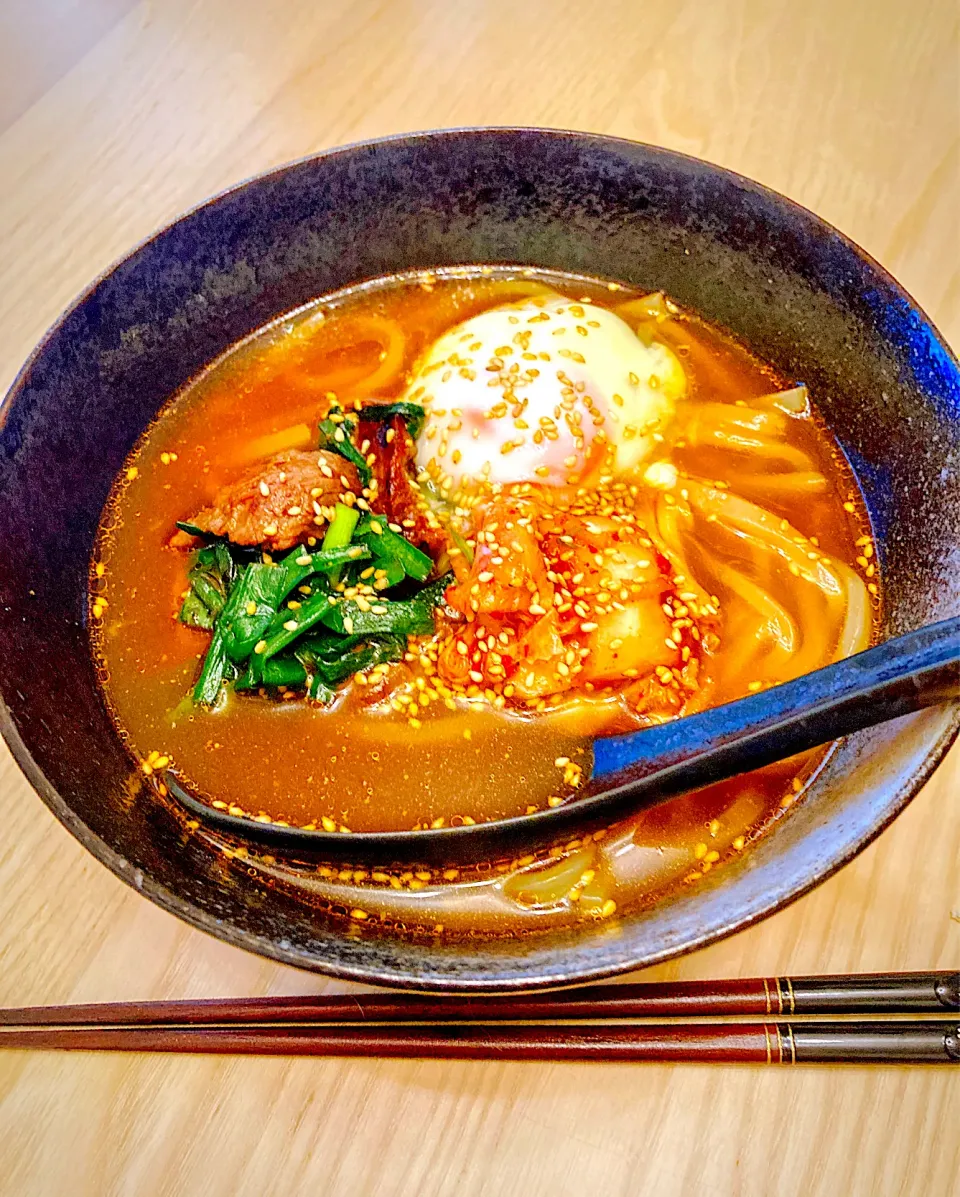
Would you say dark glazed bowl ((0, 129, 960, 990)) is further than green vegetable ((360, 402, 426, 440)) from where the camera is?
No

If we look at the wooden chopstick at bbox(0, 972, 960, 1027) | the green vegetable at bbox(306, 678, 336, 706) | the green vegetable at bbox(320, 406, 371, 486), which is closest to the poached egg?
the green vegetable at bbox(320, 406, 371, 486)

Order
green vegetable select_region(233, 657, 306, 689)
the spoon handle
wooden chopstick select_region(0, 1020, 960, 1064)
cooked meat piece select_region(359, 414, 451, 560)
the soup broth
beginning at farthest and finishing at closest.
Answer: cooked meat piece select_region(359, 414, 451, 560)
green vegetable select_region(233, 657, 306, 689)
the soup broth
wooden chopstick select_region(0, 1020, 960, 1064)
the spoon handle

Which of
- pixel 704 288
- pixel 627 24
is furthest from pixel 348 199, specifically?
pixel 627 24

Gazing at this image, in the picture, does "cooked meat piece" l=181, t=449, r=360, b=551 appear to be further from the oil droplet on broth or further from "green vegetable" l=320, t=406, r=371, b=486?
the oil droplet on broth

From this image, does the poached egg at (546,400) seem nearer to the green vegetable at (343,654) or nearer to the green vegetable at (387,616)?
the green vegetable at (387,616)

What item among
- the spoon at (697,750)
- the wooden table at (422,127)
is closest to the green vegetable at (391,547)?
the spoon at (697,750)

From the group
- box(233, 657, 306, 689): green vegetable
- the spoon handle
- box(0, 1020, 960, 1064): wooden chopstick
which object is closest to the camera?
the spoon handle

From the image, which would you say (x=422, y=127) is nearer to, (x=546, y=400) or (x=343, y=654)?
(x=546, y=400)
